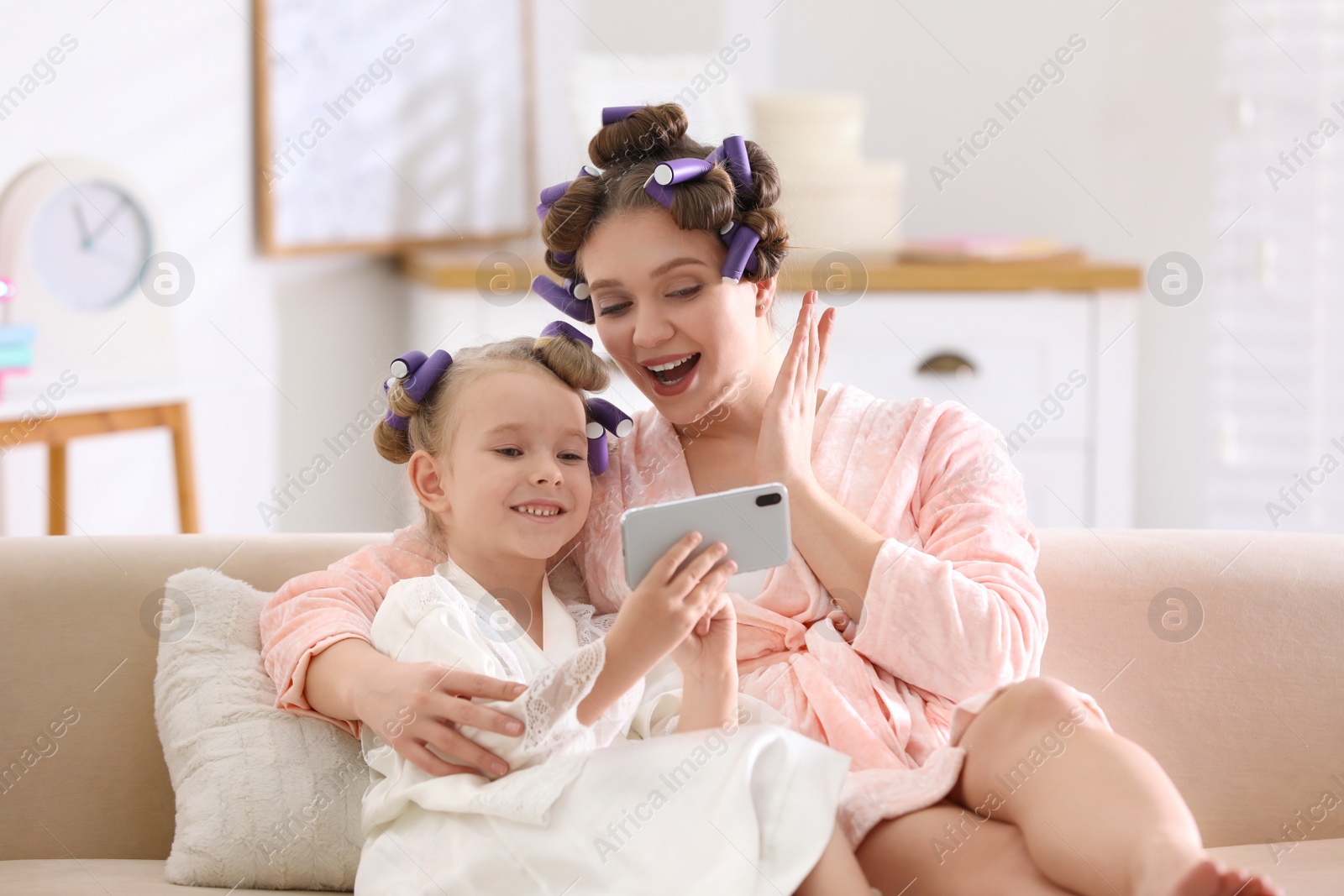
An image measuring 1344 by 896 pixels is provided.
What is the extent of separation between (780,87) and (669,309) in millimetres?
2201

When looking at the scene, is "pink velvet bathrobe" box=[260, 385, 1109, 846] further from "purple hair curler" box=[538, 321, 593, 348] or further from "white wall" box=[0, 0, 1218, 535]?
"white wall" box=[0, 0, 1218, 535]

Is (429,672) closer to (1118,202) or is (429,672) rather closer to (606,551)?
(606,551)

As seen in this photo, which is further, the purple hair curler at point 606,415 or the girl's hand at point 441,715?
the purple hair curler at point 606,415

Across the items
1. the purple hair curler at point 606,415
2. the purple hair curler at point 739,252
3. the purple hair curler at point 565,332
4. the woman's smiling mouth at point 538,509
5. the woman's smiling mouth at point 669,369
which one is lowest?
the woman's smiling mouth at point 538,509

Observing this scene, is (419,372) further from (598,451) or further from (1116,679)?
(1116,679)

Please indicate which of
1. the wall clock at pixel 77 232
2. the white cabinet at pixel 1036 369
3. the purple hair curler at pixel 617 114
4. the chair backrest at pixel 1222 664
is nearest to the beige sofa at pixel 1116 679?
the chair backrest at pixel 1222 664

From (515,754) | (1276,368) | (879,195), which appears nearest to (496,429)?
(515,754)

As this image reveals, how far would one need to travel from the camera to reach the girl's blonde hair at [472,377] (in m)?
1.35

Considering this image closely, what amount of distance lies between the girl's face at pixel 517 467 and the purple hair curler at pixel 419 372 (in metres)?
0.06

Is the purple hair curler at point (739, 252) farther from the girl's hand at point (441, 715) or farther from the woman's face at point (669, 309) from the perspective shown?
the girl's hand at point (441, 715)

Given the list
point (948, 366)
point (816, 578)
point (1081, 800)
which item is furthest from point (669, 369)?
point (948, 366)

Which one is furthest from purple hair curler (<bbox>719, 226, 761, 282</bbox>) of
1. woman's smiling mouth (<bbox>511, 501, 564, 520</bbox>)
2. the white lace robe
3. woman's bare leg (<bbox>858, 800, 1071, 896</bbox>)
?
woman's bare leg (<bbox>858, 800, 1071, 896</bbox>)

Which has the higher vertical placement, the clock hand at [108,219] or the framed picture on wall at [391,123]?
the framed picture on wall at [391,123]

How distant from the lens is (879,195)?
9.98ft
